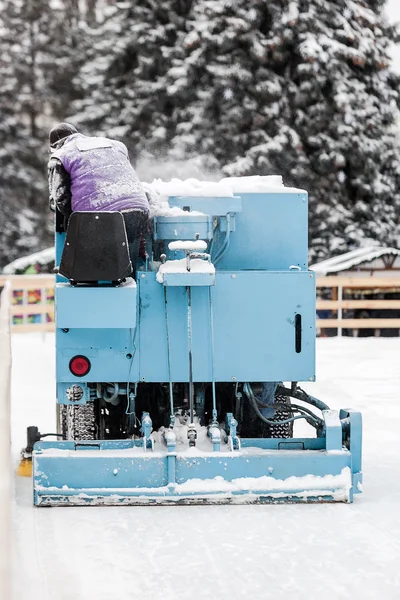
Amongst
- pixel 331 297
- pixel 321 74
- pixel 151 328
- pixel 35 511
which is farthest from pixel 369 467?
pixel 321 74

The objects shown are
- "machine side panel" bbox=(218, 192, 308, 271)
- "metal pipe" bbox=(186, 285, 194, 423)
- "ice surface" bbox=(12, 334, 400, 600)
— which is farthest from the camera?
"machine side panel" bbox=(218, 192, 308, 271)

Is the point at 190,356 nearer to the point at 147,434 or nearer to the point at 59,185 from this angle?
the point at 147,434

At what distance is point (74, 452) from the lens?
5.36 metres

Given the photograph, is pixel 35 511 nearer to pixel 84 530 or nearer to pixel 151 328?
pixel 84 530

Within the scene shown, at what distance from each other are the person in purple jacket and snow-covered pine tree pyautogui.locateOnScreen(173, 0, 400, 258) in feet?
60.8

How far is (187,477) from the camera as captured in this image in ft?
17.2

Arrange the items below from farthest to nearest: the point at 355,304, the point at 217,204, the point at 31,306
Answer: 1. the point at 355,304
2. the point at 31,306
3. the point at 217,204

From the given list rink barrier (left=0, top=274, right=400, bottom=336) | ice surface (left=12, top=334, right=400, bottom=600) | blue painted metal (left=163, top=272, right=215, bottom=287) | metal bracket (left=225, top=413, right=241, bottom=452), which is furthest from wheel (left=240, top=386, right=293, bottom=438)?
rink barrier (left=0, top=274, right=400, bottom=336)

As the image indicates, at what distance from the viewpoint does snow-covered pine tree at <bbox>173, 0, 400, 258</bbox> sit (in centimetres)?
2477

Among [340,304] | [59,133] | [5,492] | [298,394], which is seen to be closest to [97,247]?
[59,133]

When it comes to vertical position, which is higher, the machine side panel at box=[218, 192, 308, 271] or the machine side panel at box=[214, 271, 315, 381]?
the machine side panel at box=[218, 192, 308, 271]

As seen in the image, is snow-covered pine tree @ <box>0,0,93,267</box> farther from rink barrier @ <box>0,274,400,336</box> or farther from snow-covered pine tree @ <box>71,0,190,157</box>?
rink barrier @ <box>0,274,400,336</box>

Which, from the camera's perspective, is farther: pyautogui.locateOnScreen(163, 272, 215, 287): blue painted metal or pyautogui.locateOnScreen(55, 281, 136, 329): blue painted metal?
pyautogui.locateOnScreen(163, 272, 215, 287): blue painted metal

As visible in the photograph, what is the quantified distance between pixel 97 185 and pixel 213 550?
2059mm
